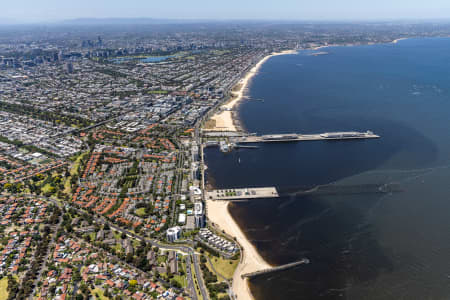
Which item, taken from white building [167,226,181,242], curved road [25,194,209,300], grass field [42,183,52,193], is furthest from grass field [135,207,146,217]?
grass field [42,183,52,193]

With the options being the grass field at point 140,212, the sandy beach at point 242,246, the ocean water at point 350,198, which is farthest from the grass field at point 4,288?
the ocean water at point 350,198

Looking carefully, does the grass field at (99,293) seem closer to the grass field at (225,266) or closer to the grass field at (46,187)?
the grass field at (225,266)

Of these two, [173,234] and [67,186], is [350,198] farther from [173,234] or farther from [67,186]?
[67,186]

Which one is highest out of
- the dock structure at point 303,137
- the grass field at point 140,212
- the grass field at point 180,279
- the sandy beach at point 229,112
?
the sandy beach at point 229,112

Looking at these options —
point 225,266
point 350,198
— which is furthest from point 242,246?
point 350,198

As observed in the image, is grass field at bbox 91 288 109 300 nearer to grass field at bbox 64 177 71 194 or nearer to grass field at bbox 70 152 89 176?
grass field at bbox 64 177 71 194
